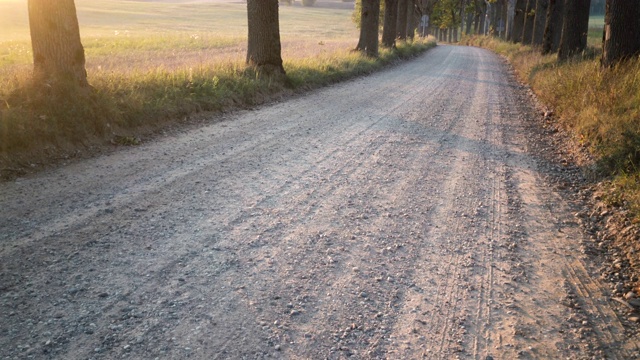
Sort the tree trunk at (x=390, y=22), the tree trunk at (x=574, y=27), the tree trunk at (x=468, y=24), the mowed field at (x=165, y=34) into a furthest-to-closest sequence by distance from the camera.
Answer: the tree trunk at (x=468, y=24) → the tree trunk at (x=390, y=22) → the mowed field at (x=165, y=34) → the tree trunk at (x=574, y=27)

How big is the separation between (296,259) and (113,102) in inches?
211

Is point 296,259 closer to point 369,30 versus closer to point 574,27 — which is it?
point 574,27

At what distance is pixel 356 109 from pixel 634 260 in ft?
23.8

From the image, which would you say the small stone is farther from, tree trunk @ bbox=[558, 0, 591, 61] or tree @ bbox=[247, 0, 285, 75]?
tree trunk @ bbox=[558, 0, 591, 61]

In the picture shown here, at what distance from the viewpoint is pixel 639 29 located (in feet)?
35.8

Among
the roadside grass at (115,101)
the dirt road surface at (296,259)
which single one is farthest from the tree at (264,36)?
the dirt road surface at (296,259)

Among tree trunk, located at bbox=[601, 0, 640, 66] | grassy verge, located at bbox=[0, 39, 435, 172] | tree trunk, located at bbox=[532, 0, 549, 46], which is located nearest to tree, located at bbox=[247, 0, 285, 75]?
grassy verge, located at bbox=[0, 39, 435, 172]

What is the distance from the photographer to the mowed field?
2284 centimetres

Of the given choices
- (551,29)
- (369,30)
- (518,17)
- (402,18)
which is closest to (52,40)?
(369,30)

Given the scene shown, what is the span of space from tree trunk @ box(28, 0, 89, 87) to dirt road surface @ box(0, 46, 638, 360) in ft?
5.35

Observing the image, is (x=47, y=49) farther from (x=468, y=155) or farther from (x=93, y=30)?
(x=93, y=30)

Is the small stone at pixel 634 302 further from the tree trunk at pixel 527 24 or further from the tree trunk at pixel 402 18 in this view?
the tree trunk at pixel 527 24

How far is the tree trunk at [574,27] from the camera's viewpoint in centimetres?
1711

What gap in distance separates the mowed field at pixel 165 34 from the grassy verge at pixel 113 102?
2419mm
